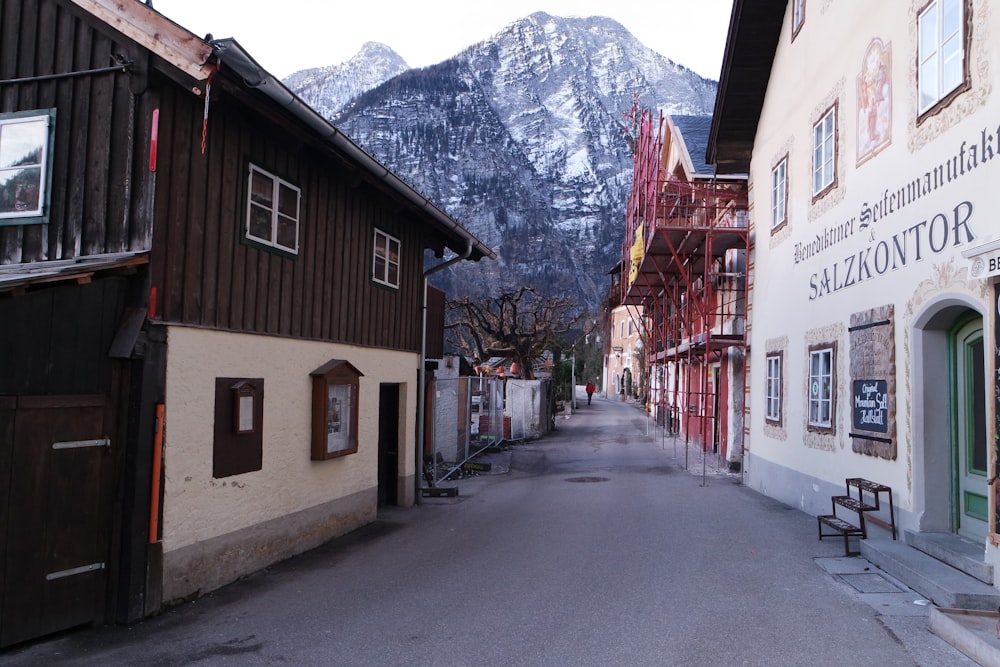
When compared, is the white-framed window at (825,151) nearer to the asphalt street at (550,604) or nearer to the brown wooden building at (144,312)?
the asphalt street at (550,604)

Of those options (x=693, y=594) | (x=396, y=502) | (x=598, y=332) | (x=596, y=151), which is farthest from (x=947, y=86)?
(x=596, y=151)

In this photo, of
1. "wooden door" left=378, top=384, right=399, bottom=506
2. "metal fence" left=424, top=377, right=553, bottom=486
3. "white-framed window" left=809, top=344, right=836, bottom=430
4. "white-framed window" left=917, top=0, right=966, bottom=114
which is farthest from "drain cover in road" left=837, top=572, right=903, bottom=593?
"metal fence" left=424, top=377, right=553, bottom=486

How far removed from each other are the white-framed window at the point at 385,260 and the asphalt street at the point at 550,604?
344 cm

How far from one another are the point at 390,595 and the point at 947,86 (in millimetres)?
7293

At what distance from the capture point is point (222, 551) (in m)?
7.16

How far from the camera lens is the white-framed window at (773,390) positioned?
13.4 m

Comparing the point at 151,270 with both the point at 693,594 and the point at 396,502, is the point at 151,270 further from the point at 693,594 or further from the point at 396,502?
the point at 396,502

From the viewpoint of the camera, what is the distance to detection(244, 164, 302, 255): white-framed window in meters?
7.73

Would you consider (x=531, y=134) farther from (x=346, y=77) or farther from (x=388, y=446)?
(x=388, y=446)

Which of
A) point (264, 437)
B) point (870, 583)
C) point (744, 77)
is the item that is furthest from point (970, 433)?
point (744, 77)

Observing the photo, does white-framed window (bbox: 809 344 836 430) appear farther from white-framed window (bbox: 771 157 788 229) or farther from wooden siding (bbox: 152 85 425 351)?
wooden siding (bbox: 152 85 425 351)

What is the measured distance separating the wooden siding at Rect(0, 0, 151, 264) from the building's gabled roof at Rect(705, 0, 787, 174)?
37.1 ft

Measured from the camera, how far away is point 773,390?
13.7 m

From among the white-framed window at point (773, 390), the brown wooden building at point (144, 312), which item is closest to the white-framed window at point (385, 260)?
the brown wooden building at point (144, 312)
